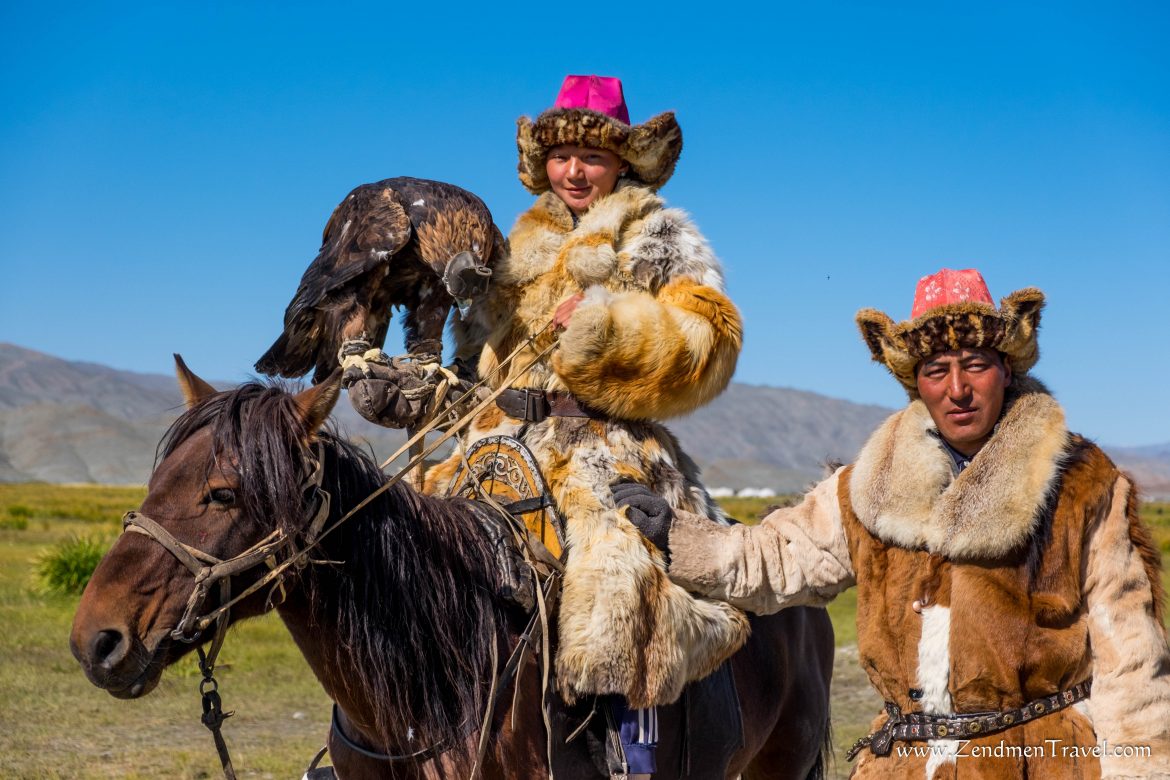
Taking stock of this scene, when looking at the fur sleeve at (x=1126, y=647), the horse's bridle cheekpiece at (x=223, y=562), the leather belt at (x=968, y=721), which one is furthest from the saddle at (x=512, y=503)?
the fur sleeve at (x=1126, y=647)

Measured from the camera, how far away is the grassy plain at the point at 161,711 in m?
7.60

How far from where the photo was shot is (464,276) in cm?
370

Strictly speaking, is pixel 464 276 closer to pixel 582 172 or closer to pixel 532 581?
pixel 582 172

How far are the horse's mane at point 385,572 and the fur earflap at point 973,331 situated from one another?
1312 mm

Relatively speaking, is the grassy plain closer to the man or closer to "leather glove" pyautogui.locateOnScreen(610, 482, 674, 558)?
"leather glove" pyautogui.locateOnScreen(610, 482, 674, 558)

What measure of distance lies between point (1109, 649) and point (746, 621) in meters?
1.27

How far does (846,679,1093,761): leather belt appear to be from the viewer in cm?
282

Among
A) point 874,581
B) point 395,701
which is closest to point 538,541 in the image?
point 395,701

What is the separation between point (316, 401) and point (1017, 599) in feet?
5.88

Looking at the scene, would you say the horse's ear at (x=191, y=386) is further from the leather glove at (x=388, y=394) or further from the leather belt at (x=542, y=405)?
the leather belt at (x=542, y=405)

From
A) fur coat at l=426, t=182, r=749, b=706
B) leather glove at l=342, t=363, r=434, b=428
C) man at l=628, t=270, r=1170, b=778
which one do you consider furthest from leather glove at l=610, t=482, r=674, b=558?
leather glove at l=342, t=363, r=434, b=428

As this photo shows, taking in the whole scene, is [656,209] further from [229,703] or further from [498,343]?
[229,703]

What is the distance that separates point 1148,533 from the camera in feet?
9.36

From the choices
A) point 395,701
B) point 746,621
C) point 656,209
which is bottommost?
point 395,701
